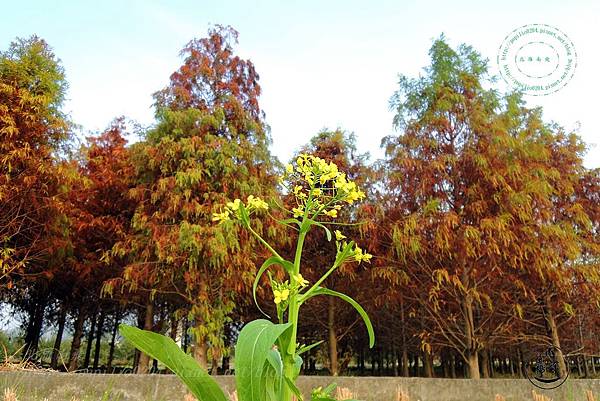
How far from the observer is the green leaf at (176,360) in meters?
0.91

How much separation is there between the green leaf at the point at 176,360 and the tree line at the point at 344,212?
16.5ft

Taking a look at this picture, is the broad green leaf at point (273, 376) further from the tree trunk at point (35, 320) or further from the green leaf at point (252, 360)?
the tree trunk at point (35, 320)

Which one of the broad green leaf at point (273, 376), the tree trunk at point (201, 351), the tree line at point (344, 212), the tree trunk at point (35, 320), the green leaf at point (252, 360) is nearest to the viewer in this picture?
the green leaf at point (252, 360)

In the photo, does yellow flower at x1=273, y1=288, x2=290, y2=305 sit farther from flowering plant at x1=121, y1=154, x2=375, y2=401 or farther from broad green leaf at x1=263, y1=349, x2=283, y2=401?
broad green leaf at x1=263, y1=349, x2=283, y2=401

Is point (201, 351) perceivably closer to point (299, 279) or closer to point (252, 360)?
point (299, 279)

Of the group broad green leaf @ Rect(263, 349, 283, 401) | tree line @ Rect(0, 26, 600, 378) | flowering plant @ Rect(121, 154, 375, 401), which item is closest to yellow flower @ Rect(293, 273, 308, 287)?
flowering plant @ Rect(121, 154, 375, 401)

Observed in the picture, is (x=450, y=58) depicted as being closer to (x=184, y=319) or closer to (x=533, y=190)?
(x=533, y=190)

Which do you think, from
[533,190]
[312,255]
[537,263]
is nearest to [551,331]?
[537,263]

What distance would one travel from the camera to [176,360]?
3.05ft

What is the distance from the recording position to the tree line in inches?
233

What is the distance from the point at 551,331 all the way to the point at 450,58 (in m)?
4.43

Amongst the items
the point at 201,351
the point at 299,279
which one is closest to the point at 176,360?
the point at 299,279

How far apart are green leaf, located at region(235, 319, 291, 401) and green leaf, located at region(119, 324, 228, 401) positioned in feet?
0.35

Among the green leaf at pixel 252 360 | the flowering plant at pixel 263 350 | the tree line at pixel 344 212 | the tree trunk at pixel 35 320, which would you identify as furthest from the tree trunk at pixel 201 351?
the green leaf at pixel 252 360
